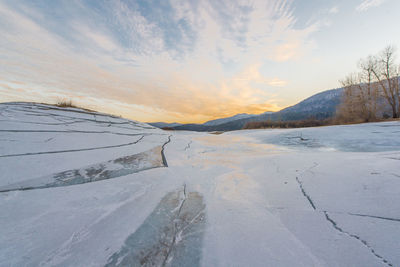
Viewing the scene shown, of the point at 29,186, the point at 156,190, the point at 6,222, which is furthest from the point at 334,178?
the point at 29,186

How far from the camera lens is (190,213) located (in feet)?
3.51

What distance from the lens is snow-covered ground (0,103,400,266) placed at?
2.27 feet

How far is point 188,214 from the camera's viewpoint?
106 centimetres

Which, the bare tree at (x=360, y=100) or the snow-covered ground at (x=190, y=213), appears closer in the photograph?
the snow-covered ground at (x=190, y=213)

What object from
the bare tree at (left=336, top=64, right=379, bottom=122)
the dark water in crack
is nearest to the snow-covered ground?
the dark water in crack

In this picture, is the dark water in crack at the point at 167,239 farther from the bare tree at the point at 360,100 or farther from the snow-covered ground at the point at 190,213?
the bare tree at the point at 360,100

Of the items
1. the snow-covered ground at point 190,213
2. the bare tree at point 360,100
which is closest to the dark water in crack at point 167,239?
the snow-covered ground at point 190,213

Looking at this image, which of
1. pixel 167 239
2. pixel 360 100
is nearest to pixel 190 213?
pixel 167 239

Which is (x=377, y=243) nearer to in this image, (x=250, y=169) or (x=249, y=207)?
(x=249, y=207)

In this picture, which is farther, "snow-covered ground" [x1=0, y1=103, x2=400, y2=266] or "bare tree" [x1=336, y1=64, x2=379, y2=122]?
"bare tree" [x1=336, y1=64, x2=379, y2=122]

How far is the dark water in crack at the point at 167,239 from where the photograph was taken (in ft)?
2.29

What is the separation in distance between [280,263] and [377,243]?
1.65 feet

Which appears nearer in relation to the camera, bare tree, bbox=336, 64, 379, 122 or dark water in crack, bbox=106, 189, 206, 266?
dark water in crack, bbox=106, 189, 206, 266

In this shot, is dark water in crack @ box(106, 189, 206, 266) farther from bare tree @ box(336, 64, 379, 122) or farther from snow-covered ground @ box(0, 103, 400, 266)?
bare tree @ box(336, 64, 379, 122)
